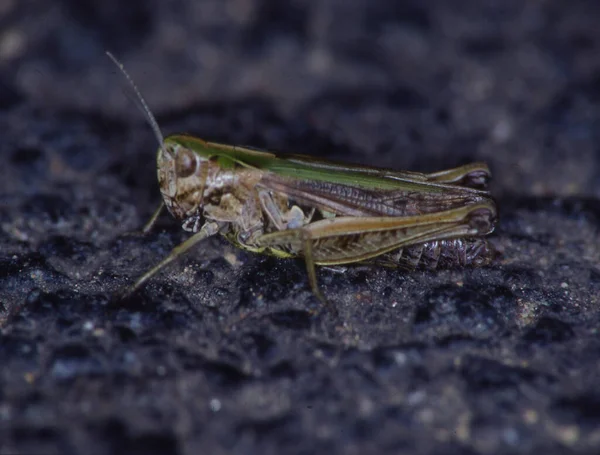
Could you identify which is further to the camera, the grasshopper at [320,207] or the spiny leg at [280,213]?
the spiny leg at [280,213]

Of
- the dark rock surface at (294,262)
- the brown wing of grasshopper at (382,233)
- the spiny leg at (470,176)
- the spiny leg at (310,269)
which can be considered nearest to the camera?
the dark rock surface at (294,262)

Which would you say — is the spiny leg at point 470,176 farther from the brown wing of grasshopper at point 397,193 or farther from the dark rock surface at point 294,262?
the dark rock surface at point 294,262

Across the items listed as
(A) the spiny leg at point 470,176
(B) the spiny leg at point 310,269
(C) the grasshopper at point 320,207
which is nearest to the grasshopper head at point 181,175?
(C) the grasshopper at point 320,207

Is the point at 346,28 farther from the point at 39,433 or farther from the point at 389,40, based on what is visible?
the point at 39,433

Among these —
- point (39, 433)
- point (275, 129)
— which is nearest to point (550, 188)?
point (275, 129)

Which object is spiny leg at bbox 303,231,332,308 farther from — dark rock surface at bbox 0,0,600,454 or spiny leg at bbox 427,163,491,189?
spiny leg at bbox 427,163,491,189

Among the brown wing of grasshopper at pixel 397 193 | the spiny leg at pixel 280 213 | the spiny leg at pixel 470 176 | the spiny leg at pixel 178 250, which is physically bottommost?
the spiny leg at pixel 178 250

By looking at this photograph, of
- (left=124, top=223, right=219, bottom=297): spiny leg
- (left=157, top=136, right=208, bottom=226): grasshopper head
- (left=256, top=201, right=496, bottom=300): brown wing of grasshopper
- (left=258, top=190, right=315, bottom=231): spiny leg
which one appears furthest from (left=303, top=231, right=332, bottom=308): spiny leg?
(left=157, top=136, right=208, bottom=226): grasshopper head

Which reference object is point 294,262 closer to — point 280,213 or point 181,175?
point 280,213
